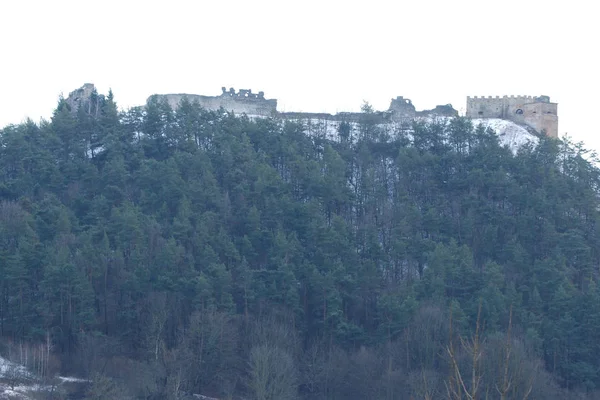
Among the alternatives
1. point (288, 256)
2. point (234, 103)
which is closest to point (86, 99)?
point (234, 103)

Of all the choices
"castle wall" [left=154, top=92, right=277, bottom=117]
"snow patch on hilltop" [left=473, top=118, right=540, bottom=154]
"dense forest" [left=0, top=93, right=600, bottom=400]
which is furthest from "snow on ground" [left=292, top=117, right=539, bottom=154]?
"castle wall" [left=154, top=92, right=277, bottom=117]

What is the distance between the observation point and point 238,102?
54.1 metres

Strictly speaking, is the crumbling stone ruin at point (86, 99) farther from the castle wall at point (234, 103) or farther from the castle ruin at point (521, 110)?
the castle ruin at point (521, 110)

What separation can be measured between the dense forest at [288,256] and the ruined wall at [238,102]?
123 inches

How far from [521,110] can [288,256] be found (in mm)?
20996

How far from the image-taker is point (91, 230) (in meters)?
38.8

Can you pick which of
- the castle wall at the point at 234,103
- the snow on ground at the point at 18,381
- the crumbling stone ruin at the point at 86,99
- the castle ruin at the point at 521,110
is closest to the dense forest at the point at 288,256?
the crumbling stone ruin at the point at 86,99

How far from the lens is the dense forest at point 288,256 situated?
31.9m

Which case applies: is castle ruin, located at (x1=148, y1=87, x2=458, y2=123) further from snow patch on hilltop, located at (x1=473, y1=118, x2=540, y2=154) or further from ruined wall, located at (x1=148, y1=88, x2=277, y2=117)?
snow patch on hilltop, located at (x1=473, y1=118, x2=540, y2=154)

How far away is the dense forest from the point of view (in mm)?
31922

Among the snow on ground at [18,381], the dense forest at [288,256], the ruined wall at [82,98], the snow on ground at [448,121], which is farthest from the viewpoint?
the ruined wall at [82,98]

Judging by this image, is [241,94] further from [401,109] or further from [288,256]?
[288,256]

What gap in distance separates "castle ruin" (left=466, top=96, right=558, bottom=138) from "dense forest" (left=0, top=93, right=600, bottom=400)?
14.2ft

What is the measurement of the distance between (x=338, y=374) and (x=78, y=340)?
9.40m
